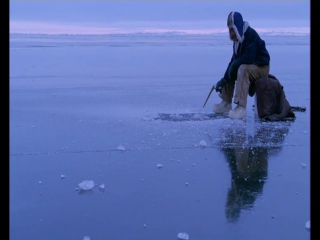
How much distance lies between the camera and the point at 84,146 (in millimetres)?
5562

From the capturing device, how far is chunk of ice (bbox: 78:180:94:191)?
14.0 feet

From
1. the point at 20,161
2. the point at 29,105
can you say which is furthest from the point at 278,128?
the point at 29,105

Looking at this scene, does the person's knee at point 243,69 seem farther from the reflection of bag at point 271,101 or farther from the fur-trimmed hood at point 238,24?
the fur-trimmed hood at point 238,24

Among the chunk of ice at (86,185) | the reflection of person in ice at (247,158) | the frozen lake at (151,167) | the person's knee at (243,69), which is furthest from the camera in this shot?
the person's knee at (243,69)

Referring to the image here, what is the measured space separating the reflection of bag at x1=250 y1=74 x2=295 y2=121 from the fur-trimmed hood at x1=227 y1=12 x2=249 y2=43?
0.60 m

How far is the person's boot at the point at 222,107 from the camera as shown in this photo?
24.5 ft

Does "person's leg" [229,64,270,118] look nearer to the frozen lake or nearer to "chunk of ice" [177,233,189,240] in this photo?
the frozen lake

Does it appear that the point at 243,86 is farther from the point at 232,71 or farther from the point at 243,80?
the point at 232,71

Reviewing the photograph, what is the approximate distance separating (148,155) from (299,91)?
15.9 feet


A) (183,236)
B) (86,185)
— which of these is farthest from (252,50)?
(183,236)

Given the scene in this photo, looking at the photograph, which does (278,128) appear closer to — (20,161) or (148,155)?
(148,155)

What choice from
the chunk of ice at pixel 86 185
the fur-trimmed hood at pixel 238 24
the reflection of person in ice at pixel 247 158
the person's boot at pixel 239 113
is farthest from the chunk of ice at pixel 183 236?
the fur-trimmed hood at pixel 238 24

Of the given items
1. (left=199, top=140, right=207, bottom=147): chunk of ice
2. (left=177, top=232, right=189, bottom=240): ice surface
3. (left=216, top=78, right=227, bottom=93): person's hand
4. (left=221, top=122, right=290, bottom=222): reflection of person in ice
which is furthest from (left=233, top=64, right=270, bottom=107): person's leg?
(left=177, top=232, right=189, bottom=240): ice surface

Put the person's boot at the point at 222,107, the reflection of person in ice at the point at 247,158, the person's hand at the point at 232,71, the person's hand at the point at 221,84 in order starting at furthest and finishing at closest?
the person's boot at the point at 222,107
the person's hand at the point at 221,84
the person's hand at the point at 232,71
the reflection of person in ice at the point at 247,158
